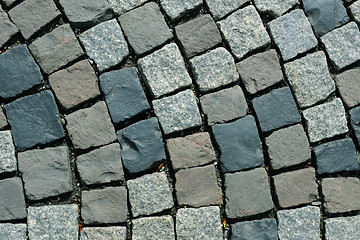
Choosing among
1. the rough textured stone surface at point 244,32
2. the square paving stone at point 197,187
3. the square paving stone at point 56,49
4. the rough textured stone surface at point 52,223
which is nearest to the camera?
the rough textured stone surface at point 52,223

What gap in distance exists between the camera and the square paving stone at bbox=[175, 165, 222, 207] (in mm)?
2984

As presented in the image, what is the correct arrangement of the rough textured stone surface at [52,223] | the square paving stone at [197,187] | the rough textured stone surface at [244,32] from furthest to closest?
the rough textured stone surface at [244,32]
the square paving stone at [197,187]
the rough textured stone surface at [52,223]

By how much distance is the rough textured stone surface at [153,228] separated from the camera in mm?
2926

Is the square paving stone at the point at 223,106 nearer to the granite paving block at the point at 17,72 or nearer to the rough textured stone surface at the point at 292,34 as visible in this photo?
the rough textured stone surface at the point at 292,34

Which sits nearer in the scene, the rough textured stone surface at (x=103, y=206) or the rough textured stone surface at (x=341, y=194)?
the rough textured stone surface at (x=103, y=206)

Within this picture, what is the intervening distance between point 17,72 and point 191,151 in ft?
5.04

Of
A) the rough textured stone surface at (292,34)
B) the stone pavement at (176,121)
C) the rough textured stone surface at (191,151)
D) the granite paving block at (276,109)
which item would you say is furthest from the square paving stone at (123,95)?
the rough textured stone surface at (292,34)

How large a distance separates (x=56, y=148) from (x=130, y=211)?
2.50ft

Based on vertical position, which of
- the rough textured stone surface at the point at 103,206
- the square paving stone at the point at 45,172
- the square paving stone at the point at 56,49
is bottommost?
the rough textured stone surface at the point at 103,206

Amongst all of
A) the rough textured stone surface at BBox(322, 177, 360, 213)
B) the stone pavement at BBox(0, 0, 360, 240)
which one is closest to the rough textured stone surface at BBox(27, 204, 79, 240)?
the stone pavement at BBox(0, 0, 360, 240)

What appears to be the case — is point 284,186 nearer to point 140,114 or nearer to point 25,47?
point 140,114

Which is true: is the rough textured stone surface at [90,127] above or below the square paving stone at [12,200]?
above

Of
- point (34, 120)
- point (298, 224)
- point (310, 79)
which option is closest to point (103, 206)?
point (34, 120)

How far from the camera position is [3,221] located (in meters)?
2.90
